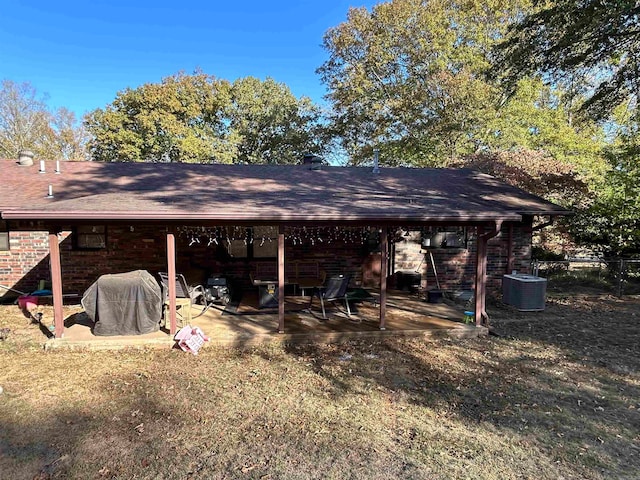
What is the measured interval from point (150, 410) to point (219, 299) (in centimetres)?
408

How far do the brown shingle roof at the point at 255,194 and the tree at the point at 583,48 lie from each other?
2835mm

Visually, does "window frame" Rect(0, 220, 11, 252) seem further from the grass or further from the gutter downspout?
the gutter downspout

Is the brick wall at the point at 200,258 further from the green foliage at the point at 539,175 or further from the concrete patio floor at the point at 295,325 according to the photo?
the green foliage at the point at 539,175

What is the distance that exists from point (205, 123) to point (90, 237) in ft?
50.4

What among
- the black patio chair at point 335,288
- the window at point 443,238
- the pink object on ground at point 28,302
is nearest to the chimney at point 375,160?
the window at point 443,238

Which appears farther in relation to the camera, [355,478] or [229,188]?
[229,188]

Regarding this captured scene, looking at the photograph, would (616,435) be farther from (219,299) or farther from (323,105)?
(323,105)

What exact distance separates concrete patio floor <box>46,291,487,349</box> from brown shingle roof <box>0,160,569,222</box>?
184 centimetres

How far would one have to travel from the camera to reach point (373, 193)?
8.00 metres

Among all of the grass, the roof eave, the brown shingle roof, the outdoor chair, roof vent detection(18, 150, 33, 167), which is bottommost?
the grass

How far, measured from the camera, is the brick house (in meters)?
6.24

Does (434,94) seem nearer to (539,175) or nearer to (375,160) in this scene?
(539,175)

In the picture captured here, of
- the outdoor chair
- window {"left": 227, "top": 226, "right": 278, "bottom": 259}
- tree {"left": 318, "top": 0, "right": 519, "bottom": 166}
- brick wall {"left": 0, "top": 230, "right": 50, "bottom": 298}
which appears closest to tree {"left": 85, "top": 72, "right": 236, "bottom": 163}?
tree {"left": 318, "top": 0, "right": 519, "bottom": 166}

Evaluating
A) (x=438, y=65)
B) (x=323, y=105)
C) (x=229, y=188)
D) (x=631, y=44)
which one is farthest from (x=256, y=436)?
(x=323, y=105)
